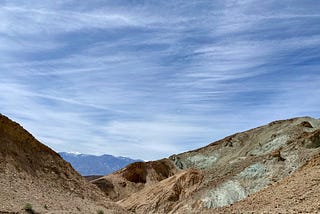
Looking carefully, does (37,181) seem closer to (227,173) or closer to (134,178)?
(227,173)

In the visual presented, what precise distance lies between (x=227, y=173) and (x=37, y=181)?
54.3 feet

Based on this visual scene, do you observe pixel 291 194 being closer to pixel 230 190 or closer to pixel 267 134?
pixel 230 190

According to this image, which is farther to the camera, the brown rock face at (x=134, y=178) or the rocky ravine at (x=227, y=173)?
the brown rock face at (x=134, y=178)

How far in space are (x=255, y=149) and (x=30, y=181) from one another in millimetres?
27438

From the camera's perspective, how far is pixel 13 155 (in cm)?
2945

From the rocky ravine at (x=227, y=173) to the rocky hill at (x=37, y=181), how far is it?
8.02 metres

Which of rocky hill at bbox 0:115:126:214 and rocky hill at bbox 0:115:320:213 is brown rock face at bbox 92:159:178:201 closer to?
rocky hill at bbox 0:115:320:213

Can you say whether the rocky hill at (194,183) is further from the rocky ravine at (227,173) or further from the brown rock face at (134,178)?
the brown rock face at (134,178)

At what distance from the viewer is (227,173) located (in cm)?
3825

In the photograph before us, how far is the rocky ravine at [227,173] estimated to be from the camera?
112 feet

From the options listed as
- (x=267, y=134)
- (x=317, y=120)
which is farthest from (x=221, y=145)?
(x=317, y=120)

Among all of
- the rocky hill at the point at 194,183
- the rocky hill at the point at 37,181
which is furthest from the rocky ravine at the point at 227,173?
the rocky hill at the point at 37,181

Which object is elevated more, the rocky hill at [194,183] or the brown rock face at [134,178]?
the brown rock face at [134,178]

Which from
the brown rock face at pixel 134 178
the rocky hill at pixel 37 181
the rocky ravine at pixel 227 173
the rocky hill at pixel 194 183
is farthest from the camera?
the brown rock face at pixel 134 178
